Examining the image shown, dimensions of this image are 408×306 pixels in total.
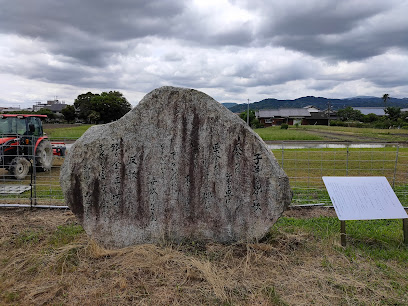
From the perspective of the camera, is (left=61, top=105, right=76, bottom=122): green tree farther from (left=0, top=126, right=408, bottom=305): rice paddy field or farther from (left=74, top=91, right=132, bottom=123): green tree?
(left=0, top=126, right=408, bottom=305): rice paddy field

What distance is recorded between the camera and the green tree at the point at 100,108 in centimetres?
4400

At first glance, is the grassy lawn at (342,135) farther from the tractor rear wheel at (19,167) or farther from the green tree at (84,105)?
the green tree at (84,105)

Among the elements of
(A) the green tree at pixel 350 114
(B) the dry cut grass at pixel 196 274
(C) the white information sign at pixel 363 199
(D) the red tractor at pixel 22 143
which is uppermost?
(A) the green tree at pixel 350 114

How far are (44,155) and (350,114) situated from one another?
5368 centimetres

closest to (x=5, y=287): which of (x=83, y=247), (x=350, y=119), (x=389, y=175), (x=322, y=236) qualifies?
(x=83, y=247)

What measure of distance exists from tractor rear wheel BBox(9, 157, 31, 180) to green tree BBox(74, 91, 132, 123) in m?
32.9

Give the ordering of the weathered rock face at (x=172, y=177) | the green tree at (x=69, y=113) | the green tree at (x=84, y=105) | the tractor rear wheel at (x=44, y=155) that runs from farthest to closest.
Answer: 1. the green tree at (x=69, y=113)
2. the green tree at (x=84, y=105)
3. the tractor rear wheel at (x=44, y=155)
4. the weathered rock face at (x=172, y=177)

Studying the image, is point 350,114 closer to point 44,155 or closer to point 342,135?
point 342,135

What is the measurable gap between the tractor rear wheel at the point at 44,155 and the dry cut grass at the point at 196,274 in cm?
708


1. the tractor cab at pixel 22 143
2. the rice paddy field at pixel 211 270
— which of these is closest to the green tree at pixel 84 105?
the tractor cab at pixel 22 143

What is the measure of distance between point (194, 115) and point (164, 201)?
1460 millimetres

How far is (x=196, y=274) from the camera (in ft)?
14.4

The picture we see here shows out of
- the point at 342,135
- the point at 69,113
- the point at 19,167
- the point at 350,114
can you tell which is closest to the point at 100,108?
the point at 69,113

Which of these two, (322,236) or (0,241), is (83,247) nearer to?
(0,241)
